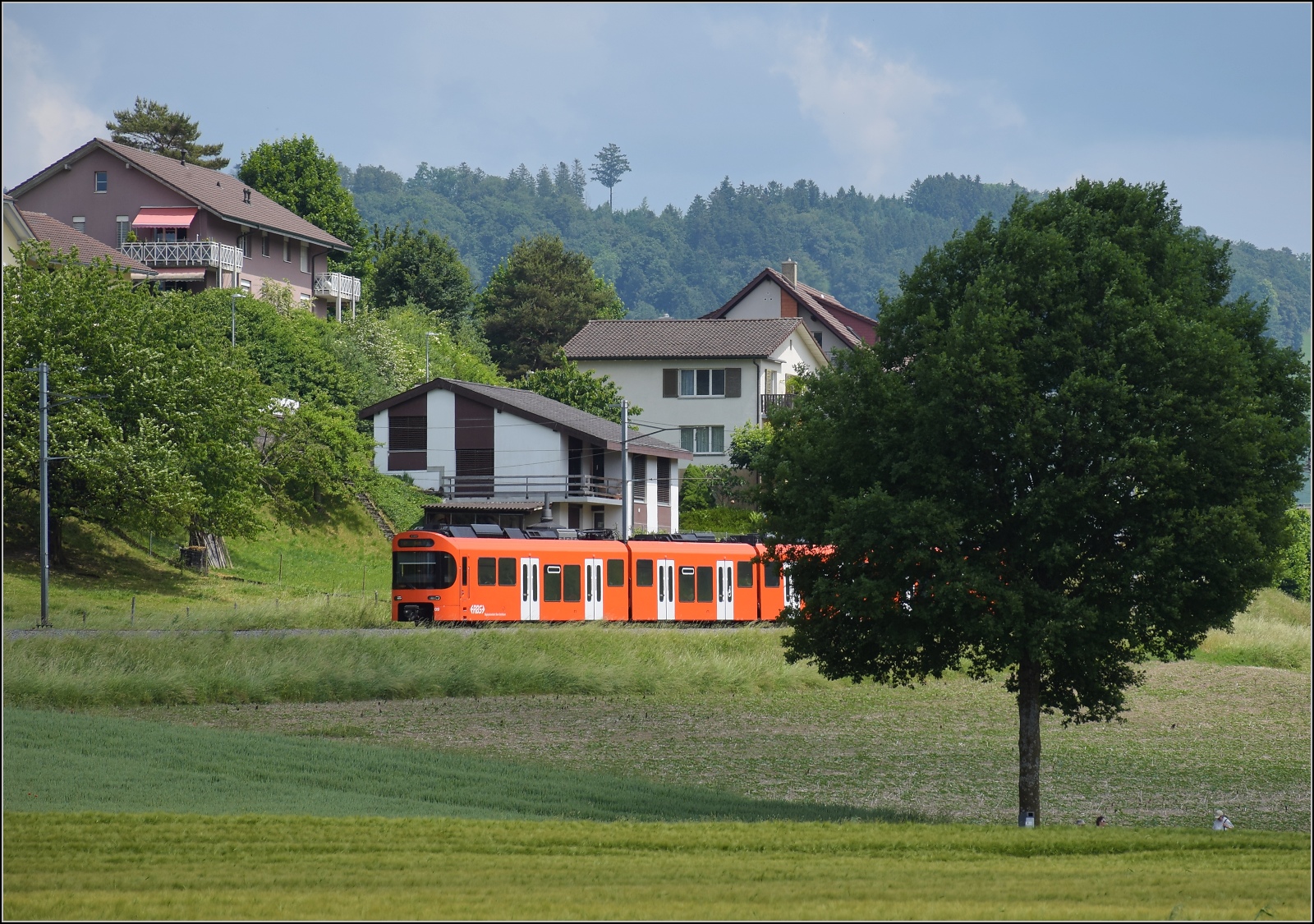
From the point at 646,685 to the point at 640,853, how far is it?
2029cm

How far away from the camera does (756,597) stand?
45.5 m

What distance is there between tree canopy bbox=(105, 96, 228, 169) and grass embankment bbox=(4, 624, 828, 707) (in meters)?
66.8

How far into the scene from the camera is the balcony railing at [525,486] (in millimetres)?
59188

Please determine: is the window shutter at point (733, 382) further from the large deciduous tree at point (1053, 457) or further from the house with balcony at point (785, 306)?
the large deciduous tree at point (1053, 457)

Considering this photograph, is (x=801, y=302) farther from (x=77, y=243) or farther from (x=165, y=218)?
(x=77, y=243)

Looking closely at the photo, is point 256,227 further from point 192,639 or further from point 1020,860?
point 1020,860

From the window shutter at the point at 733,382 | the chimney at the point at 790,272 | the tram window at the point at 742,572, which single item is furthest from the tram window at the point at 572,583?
the chimney at the point at 790,272

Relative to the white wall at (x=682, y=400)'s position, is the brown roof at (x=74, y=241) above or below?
above

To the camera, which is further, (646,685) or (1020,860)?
(646,685)

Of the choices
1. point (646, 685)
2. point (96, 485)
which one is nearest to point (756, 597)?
point (646, 685)

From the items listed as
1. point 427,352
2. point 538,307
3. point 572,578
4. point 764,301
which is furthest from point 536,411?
point 538,307

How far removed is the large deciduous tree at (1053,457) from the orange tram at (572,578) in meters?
18.7

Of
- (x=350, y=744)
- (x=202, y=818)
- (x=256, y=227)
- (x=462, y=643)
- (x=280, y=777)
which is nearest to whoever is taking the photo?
(x=202, y=818)

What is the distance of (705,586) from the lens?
4412 centimetres
